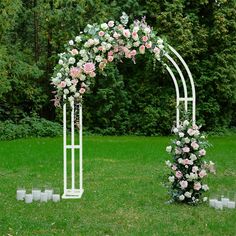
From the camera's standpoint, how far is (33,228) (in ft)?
21.4

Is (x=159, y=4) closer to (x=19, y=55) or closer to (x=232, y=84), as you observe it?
(x=232, y=84)

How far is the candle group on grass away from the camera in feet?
26.5

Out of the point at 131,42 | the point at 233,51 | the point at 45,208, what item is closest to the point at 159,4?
the point at 233,51

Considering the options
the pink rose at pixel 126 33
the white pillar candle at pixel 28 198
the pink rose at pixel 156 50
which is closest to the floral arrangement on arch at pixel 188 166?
the pink rose at pixel 156 50

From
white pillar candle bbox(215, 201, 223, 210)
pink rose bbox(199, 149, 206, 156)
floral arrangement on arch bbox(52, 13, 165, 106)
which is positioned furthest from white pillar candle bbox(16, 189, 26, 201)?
white pillar candle bbox(215, 201, 223, 210)

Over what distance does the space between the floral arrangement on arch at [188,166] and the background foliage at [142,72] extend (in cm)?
1199

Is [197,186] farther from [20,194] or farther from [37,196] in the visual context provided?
[20,194]

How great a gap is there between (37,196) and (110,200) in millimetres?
1134

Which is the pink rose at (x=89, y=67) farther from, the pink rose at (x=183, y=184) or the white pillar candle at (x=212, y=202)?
the white pillar candle at (x=212, y=202)

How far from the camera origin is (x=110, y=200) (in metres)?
8.22

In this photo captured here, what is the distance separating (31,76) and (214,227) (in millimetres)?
14685

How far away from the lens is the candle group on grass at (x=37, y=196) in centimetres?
807

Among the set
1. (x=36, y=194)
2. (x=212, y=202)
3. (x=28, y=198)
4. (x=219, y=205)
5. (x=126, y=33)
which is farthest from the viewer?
(x=36, y=194)

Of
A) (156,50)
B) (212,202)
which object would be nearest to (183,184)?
(212,202)
